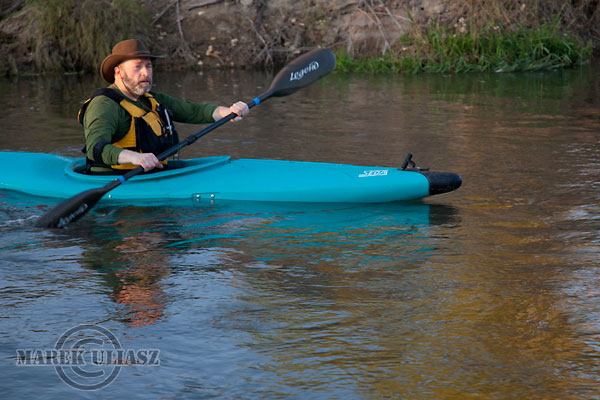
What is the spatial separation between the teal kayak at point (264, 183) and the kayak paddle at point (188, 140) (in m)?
0.18

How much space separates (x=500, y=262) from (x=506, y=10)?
29.3 ft

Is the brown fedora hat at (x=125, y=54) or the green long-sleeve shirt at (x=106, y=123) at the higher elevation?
the brown fedora hat at (x=125, y=54)

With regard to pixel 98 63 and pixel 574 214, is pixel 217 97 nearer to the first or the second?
pixel 98 63

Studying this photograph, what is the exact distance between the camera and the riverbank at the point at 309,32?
471 inches

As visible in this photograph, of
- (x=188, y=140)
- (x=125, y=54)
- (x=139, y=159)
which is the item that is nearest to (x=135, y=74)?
(x=125, y=54)

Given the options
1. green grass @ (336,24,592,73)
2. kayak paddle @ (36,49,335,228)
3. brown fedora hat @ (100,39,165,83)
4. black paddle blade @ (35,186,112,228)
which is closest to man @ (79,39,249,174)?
brown fedora hat @ (100,39,165,83)

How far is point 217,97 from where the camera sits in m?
10.1

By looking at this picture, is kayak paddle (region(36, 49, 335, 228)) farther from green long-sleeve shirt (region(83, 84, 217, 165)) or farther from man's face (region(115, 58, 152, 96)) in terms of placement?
man's face (region(115, 58, 152, 96))

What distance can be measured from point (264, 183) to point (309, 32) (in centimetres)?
864

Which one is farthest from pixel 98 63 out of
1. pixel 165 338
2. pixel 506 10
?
pixel 165 338

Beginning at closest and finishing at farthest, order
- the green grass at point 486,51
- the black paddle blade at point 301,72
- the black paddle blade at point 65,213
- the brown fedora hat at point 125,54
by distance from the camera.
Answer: the black paddle blade at point 65,213 < the brown fedora hat at point 125,54 < the black paddle blade at point 301,72 < the green grass at point 486,51

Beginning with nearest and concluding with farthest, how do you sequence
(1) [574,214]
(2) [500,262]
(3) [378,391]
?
1. (3) [378,391]
2. (2) [500,262]
3. (1) [574,214]

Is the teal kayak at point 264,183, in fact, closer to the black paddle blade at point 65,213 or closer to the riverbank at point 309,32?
the black paddle blade at point 65,213

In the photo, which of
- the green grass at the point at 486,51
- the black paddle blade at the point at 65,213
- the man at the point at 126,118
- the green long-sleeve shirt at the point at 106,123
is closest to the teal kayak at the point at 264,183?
the man at the point at 126,118
